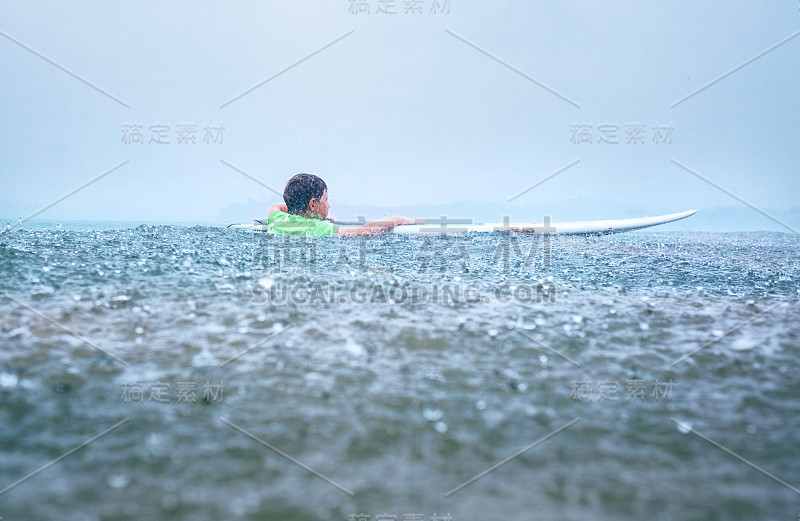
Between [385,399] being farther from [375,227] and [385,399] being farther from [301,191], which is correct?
[375,227]

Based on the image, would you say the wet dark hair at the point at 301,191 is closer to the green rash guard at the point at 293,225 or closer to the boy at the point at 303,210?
the boy at the point at 303,210

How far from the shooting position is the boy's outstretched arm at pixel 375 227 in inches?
366

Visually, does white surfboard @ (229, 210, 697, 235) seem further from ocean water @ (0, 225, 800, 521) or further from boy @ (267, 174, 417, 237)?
ocean water @ (0, 225, 800, 521)

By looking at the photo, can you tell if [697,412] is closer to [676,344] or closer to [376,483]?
[676,344]

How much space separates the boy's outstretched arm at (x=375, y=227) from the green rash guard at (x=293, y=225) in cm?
66

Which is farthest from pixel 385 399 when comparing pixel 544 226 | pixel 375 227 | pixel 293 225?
pixel 544 226

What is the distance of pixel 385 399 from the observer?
8.32 feet

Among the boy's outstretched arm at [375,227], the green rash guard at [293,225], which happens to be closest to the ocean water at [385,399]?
the green rash guard at [293,225]

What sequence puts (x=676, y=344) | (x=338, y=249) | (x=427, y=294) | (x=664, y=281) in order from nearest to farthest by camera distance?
(x=676, y=344)
(x=427, y=294)
(x=664, y=281)
(x=338, y=249)

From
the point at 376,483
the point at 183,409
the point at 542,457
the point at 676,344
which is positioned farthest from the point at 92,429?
the point at 676,344

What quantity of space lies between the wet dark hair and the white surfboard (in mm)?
973

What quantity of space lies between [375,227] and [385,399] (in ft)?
23.9

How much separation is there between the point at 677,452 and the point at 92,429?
9.10ft

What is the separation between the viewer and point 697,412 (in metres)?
2.53
